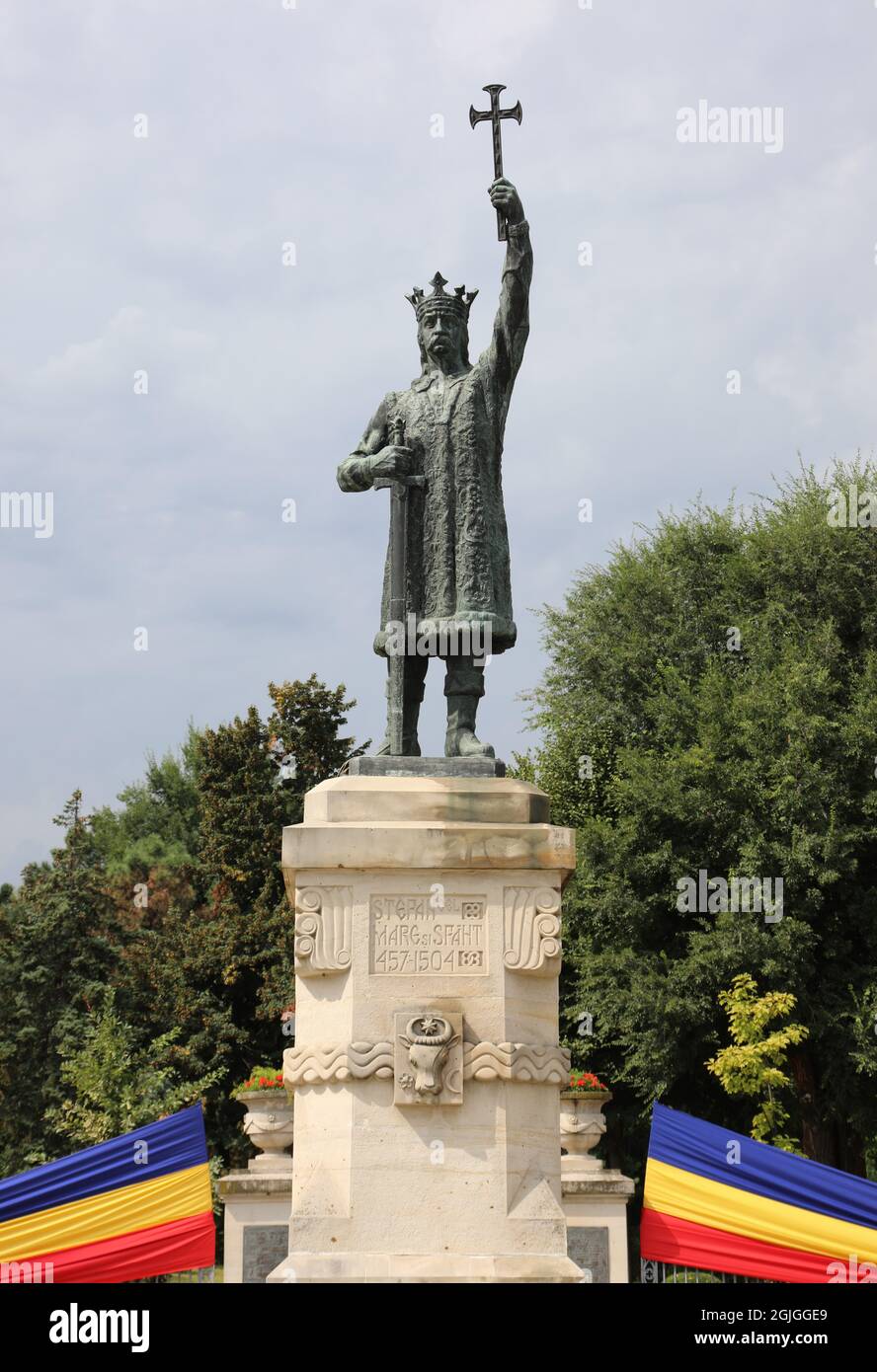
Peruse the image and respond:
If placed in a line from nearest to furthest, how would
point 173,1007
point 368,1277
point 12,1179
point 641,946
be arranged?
1. point 368,1277
2. point 12,1179
3. point 641,946
4. point 173,1007

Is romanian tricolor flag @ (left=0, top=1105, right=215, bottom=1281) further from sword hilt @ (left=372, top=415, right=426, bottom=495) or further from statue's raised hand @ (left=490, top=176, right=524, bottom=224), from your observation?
statue's raised hand @ (left=490, top=176, right=524, bottom=224)

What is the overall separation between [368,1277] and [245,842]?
29197 millimetres

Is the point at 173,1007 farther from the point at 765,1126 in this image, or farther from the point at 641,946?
the point at 765,1126

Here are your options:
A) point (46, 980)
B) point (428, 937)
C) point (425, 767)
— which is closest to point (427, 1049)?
point (428, 937)

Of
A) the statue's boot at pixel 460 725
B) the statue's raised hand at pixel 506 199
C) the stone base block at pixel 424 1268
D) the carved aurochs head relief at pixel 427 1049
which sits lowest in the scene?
the stone base block at pixel 424 1268

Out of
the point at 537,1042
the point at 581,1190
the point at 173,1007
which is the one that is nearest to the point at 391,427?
the point at 537,1042

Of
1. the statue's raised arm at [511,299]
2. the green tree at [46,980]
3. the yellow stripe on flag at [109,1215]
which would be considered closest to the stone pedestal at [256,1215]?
the yellow stripe on flag at [109,1215]

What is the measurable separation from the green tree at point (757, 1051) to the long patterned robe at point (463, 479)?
15.9 meters

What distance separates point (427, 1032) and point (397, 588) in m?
2.85

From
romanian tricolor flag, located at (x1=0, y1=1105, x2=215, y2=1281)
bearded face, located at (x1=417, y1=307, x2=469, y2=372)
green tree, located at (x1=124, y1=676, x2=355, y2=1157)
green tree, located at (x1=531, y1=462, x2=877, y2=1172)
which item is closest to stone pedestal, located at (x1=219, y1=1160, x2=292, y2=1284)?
romanian tricolor flag, located at (x1=0, y1=1105, x2=215, y2=1281)

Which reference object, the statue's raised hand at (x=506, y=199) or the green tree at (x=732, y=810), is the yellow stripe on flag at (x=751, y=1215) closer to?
the statue's raised hand at (x=506, y=199)

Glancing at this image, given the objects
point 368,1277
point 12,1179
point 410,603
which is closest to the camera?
point 368,1277

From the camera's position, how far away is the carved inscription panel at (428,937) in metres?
9.05

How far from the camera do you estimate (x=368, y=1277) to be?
8.41 metres
